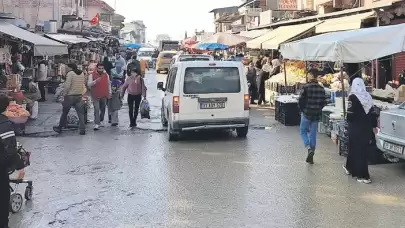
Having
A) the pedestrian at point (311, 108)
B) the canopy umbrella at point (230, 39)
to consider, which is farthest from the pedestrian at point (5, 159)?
the canopy umbrella at point (230, 39)

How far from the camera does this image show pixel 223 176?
27.0 feet

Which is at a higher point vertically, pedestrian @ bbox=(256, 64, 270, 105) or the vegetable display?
pedestrian @ bbox=(256, 64, 270, 105)

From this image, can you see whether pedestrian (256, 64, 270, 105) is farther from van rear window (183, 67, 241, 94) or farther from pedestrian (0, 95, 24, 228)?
pedestrian (0, 95, 24, 228)

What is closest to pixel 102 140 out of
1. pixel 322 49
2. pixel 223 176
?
pixel 223 176

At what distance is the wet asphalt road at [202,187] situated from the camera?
19.9ft

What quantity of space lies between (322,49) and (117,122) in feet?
22.6

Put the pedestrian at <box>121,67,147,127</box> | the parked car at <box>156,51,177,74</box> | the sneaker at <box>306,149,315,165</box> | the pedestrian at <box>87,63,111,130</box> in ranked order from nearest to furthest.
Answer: the sneaker at <box>306,149,315,165</box>, the pedestrian at <box>87,63,111,130</box>, the pedestrian at <box>121,67,147,127</box>, the parked car at <box>156,51,177,74</box>

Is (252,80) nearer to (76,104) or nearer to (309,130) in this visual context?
(76,104)

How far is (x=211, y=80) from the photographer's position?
38.1ft

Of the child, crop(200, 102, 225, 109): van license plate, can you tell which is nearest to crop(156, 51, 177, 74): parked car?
the child

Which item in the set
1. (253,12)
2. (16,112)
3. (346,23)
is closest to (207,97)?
(16,112)

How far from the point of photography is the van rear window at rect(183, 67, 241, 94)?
11508mm

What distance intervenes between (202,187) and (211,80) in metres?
4.47

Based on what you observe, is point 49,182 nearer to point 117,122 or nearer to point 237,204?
point 237,204
